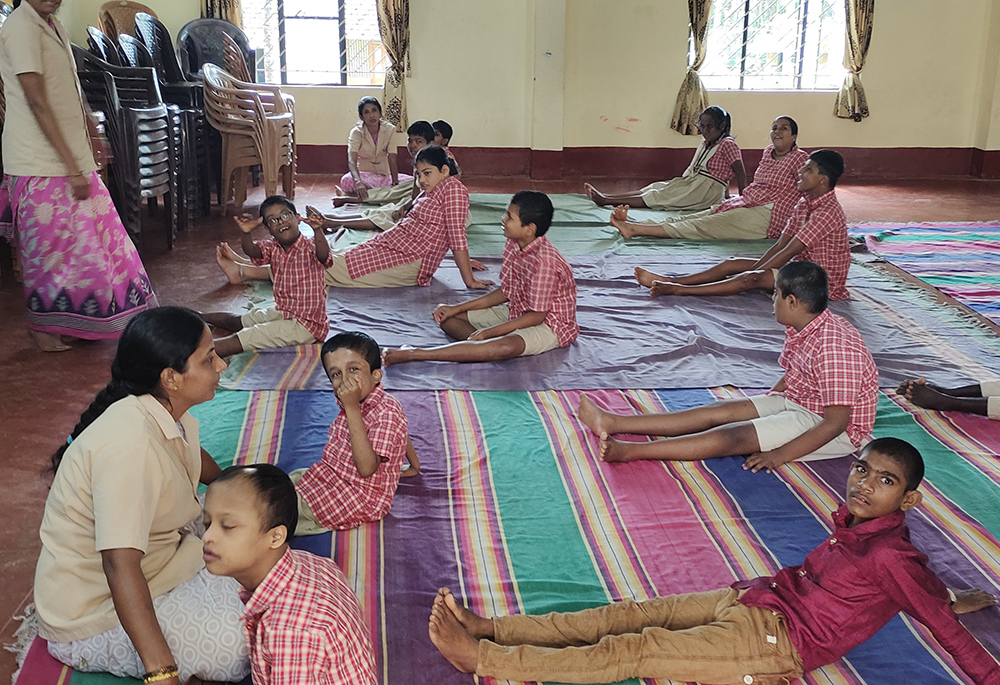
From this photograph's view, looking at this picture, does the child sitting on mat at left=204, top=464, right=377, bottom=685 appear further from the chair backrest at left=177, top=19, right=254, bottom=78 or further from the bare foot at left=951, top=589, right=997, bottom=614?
the chair backrest at left=177, top=19, right=254, bottom=78

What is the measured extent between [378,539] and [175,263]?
3512 mm

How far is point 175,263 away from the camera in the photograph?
5.32m

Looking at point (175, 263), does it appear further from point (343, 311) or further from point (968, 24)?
A: point (968, 24)

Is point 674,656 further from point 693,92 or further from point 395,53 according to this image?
point 693,92

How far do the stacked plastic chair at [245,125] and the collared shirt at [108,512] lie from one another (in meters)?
5.14

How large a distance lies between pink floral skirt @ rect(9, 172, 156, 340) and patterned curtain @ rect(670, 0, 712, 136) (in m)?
6.53

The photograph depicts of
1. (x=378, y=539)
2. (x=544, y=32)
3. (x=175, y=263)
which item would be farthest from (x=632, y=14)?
(x=378, y=539)

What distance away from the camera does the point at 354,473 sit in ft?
7.75

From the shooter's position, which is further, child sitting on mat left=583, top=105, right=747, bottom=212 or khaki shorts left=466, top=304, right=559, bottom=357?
child sitting on mat left=583, top=105, right=747, bottom=212

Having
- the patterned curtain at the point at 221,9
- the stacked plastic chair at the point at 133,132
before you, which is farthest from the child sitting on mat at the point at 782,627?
the patterned curtain at the point at 221,9

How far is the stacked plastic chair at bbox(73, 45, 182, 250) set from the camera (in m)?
5.09

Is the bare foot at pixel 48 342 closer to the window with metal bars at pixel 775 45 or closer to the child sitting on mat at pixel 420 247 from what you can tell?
the child sitting on mat at pixel 420 247

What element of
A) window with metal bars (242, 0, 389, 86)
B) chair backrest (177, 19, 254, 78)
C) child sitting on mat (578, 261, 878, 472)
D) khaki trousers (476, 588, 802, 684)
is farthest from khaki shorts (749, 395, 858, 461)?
window with metal bars (242, 0, 389, 86)

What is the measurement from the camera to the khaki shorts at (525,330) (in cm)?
377
